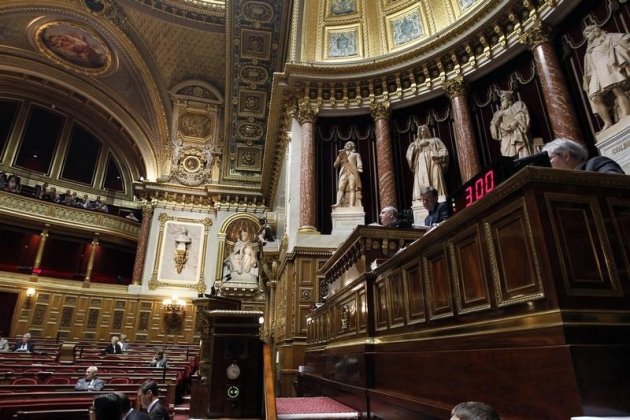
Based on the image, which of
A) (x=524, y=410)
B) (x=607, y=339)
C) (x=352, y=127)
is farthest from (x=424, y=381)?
(x=352, y=127)

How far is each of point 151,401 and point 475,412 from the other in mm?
3185

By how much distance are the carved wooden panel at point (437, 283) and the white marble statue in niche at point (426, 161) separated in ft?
18.6

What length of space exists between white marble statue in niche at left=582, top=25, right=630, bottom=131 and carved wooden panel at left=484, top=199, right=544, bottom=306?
4.85 m

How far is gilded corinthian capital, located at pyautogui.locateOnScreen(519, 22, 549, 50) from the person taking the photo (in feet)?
21.9

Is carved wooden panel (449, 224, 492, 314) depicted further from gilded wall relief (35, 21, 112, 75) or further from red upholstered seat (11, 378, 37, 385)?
gilded wall relief (35, 21, 112, 75)

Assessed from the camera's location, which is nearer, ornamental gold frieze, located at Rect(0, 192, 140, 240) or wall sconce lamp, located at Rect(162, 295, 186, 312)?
wall sconce lamp, located at Rect(162, 295, 186, 312)

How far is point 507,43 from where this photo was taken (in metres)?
7.39

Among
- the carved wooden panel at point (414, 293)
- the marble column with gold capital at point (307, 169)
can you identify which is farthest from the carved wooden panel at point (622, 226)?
the marble column with gold capital at point (307, 169)

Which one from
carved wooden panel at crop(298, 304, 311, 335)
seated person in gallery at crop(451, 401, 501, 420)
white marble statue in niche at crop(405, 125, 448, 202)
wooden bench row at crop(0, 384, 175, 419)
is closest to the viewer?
seated person in gallery at crop(451, 401, 501, 420)

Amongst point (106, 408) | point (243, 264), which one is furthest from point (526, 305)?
point (243, 264)

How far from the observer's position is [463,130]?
25.7 ft

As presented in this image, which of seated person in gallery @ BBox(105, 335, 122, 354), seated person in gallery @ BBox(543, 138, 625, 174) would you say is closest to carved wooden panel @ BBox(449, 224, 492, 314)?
seated person in gallery @ BBox(543, 138, 625, 174)

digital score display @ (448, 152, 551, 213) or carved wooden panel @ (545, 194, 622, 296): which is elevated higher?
digital score display @ (448, 152, 551, 213)

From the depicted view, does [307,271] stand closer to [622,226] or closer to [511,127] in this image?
[511,127]
